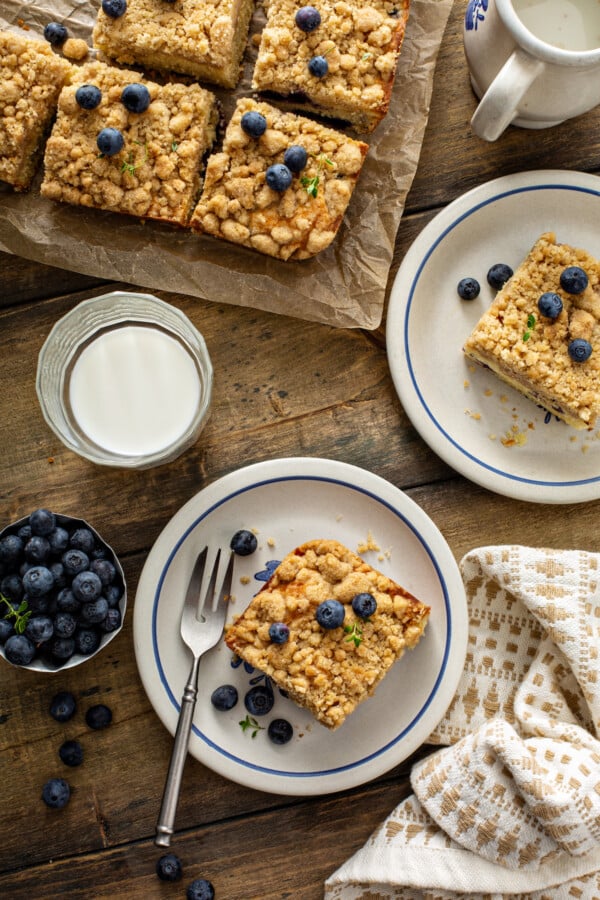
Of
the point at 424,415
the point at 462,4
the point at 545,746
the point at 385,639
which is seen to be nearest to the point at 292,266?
the point at 424,415

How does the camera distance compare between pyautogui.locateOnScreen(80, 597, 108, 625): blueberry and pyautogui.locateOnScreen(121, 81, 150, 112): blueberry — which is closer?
pyautogui.locateOnScreen(80, 597, 108, 625): blueberry

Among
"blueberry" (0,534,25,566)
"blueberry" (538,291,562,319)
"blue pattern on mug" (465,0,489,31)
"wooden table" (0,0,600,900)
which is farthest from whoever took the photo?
"wooden table" (0,0,600,900)

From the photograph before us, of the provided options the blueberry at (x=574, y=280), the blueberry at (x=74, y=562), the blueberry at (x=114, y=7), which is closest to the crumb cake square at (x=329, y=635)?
the blueberry at (x=74, y=562)

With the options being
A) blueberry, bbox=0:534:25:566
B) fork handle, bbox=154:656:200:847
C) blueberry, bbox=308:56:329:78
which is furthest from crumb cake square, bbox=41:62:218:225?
fork handle, bbox=154:656:200:847

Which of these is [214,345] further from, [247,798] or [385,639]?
[247,798]

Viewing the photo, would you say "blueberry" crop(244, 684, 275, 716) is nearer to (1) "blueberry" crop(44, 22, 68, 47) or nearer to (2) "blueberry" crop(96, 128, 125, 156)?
(2) "blueberry" crop(96, 128, 125, 156)

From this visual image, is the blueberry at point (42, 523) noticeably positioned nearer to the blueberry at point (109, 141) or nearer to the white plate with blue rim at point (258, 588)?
the white plate with blue rim at point (258, 588)
